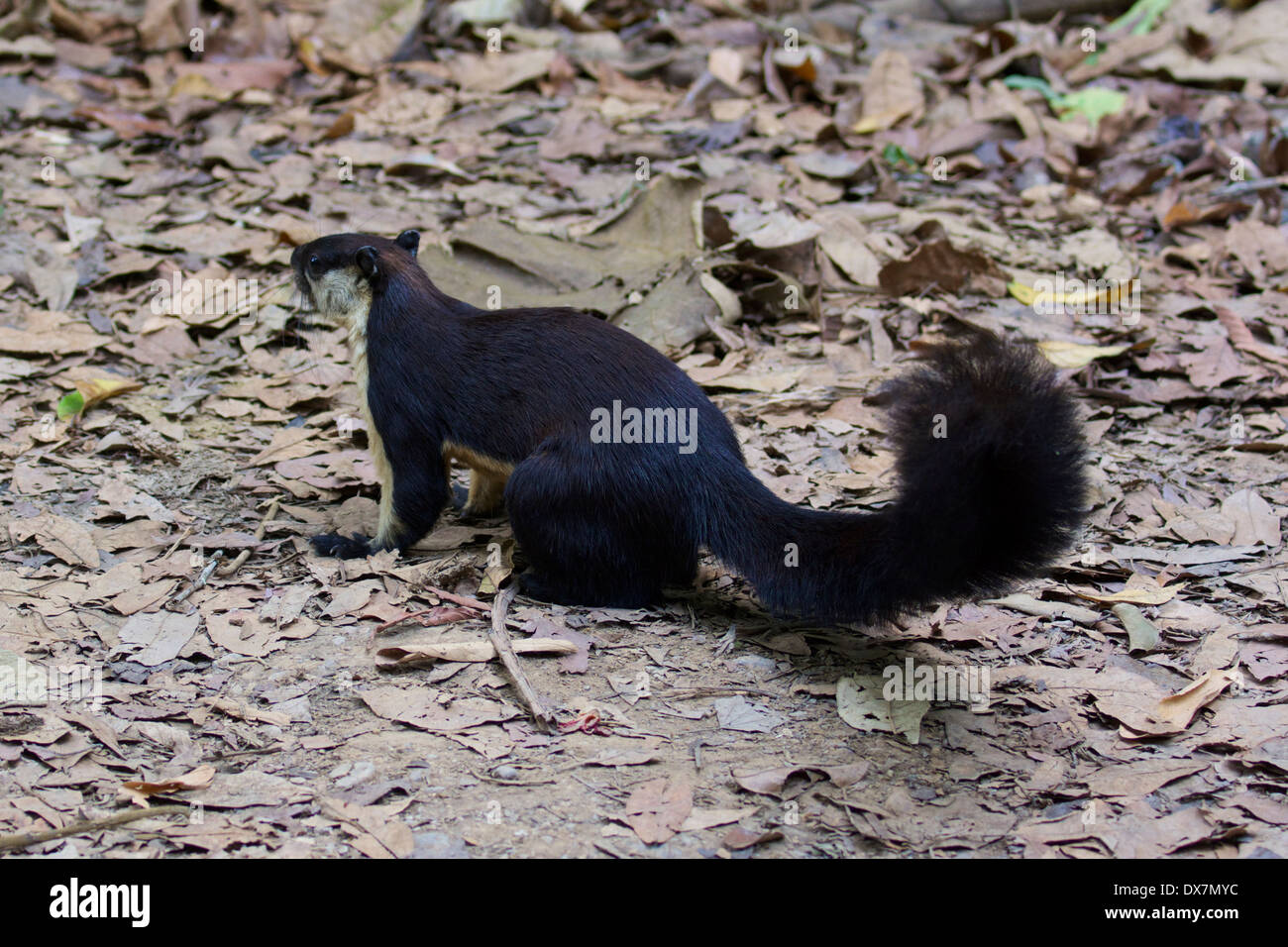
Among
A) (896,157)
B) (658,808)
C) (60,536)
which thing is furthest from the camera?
(896,157)

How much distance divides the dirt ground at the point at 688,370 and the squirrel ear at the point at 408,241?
1.16 m

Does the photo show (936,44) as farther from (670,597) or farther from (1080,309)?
(670,597)

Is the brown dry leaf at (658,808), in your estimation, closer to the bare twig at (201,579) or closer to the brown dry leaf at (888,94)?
the bare twig at (201,579)

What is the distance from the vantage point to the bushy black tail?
145 inches

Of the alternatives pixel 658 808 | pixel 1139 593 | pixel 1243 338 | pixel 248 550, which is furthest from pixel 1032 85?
pixel 658 808

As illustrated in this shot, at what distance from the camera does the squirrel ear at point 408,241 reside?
5.61 meters

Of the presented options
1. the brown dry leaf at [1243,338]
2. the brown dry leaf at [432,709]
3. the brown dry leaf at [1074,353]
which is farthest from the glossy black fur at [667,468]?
the brown dry leaf at [1243,338]

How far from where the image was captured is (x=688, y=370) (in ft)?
21.7

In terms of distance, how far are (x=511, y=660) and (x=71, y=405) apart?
3.27 m

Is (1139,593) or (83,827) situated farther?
(1139,593)

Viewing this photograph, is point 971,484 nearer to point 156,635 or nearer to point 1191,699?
point 1191,699

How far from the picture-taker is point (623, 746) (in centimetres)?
387

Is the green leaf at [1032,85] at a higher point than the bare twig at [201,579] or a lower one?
higher

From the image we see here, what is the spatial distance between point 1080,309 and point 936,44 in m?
4.40
